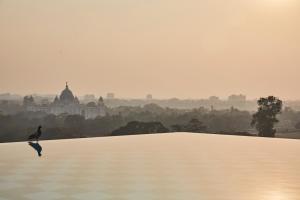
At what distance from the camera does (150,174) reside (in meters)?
5.55

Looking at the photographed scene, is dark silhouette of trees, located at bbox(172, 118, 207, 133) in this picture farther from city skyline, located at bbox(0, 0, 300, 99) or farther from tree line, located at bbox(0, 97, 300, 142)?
city skyline, located at bbox(0, 0, 300, 99)

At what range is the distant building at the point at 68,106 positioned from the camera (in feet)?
40.2

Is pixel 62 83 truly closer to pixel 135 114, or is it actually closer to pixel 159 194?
pixel 135 114

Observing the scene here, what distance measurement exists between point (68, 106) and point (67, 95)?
29 centimetres

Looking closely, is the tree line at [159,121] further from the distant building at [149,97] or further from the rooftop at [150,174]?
the rooftop at [150,174]

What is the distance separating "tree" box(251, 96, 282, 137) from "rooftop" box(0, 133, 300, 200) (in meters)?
5.06

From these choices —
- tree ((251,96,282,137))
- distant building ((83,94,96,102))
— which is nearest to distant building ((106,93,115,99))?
distant building ((83,94,96,102))

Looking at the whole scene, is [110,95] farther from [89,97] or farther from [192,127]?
[192,127]

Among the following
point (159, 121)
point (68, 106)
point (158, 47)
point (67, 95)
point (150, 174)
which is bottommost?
point (150, 174)

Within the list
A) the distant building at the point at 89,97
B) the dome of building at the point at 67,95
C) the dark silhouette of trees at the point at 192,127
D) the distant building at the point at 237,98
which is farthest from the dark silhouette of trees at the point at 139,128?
the distant building at the point at 237,98

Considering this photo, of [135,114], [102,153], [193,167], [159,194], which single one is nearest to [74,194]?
[159,194]

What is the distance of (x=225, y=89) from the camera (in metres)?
13.9

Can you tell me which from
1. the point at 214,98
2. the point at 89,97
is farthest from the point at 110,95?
the point at 214,98

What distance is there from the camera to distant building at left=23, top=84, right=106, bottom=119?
12.2 metres
